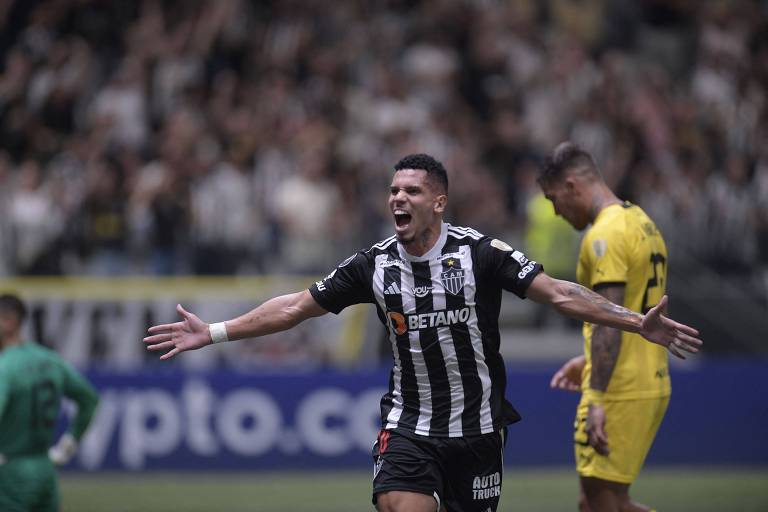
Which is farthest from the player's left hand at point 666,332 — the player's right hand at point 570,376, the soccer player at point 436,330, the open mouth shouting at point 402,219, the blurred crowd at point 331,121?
the blurred crowd at point 331,121

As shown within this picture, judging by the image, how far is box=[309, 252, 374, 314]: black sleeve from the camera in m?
7.05

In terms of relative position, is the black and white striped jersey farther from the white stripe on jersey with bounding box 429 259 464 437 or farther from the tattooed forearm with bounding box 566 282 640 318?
the tattooed forearm with bounding box 566 282 640 318

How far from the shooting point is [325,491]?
13.1 meters

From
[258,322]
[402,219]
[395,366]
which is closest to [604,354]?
[395,366]

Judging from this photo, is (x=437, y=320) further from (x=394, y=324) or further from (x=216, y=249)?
(x=216, y=249)

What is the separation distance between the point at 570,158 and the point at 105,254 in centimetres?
856

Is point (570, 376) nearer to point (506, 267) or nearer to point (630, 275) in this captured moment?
point (630, 275)

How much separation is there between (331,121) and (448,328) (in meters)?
11.3

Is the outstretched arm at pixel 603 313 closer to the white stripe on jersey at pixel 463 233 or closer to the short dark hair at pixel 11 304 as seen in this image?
the white stripe on jersey at pixel 463 233

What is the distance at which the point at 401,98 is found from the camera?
17984 mm

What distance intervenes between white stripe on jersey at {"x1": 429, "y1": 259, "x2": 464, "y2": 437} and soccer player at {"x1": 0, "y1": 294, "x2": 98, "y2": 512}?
3477mm

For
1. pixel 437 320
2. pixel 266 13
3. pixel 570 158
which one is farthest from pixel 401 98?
pixel 437 320

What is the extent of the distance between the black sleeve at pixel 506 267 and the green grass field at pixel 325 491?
217 inches

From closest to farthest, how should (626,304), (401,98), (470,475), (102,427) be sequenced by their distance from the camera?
(470,475) → (626,304) → (102,427) → (401,98)
